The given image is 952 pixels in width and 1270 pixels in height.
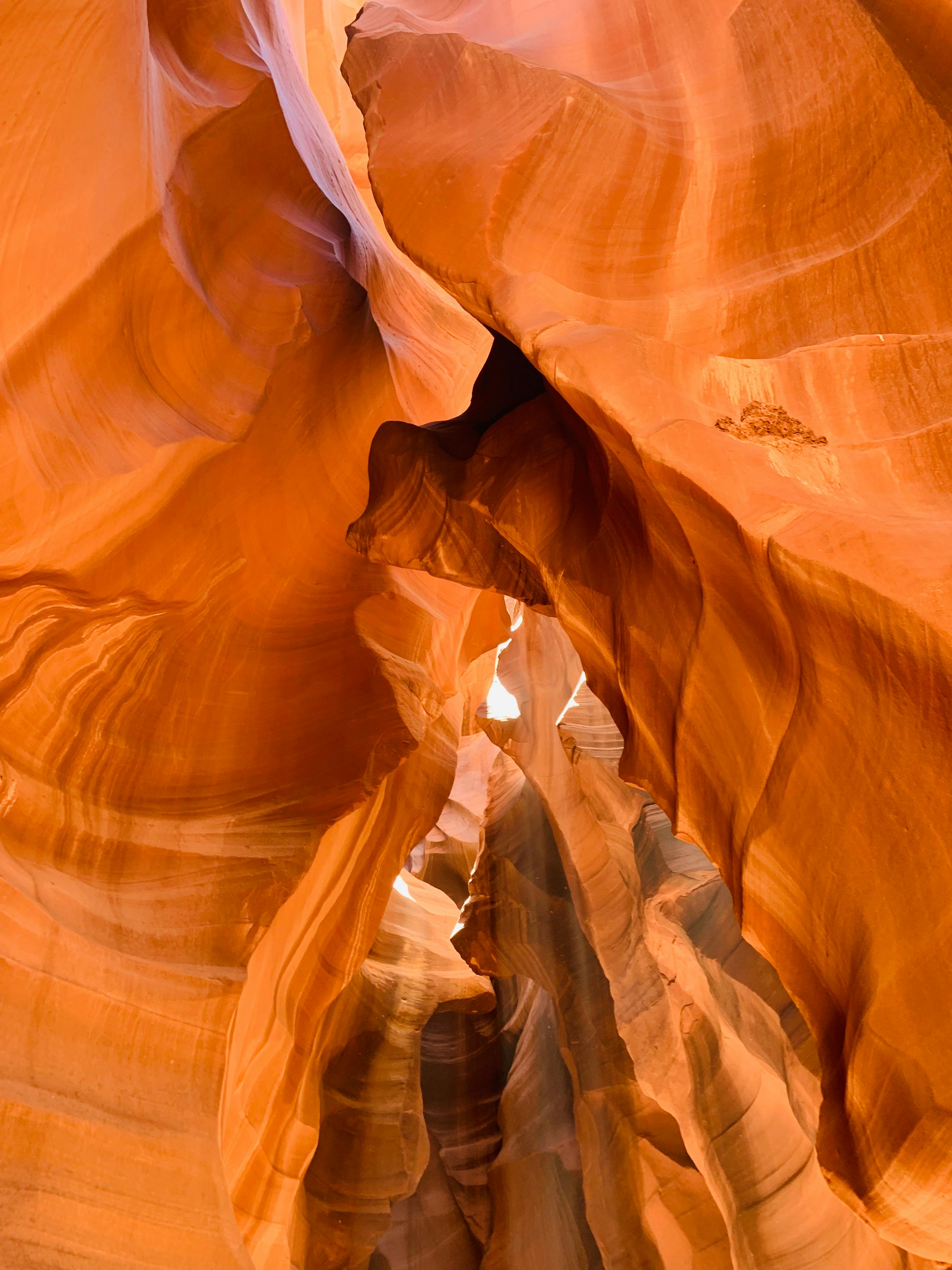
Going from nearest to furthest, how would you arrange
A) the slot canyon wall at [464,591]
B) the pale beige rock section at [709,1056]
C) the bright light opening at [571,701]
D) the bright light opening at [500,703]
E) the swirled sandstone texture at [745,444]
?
the swirled sandstone texture at [745,444] → the slot canyon wall at [464,591] → the pale beige rock section at [709,1056] → the bright light opening at [571,701] → the bright light opening at [500,703]

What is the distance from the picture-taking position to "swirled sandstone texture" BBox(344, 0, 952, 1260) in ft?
5.02

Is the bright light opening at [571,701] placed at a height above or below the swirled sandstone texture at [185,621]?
below

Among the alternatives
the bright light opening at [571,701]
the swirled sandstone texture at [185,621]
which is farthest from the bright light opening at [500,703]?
the swirled sandstone texture at [185,621]

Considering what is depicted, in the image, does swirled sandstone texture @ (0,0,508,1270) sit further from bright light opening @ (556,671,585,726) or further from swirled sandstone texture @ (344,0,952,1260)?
bright light opening @ (556,671,585,726)

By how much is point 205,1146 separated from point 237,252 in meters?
2.97

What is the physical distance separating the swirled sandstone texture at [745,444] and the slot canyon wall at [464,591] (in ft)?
0.03

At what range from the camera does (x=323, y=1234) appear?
15.0ft

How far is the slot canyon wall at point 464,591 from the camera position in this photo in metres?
1.72

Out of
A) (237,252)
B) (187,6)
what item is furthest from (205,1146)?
(187,6)

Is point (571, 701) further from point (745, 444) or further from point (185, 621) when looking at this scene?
point (745, 444)

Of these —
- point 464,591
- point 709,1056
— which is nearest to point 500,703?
point 464,591

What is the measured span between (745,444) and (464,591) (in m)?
2.73

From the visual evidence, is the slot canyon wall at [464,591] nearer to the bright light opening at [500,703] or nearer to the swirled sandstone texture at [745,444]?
the swirled sandstone texture at [745,444]

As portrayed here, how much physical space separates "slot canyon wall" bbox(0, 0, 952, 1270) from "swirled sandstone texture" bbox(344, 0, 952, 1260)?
0.03 ft
